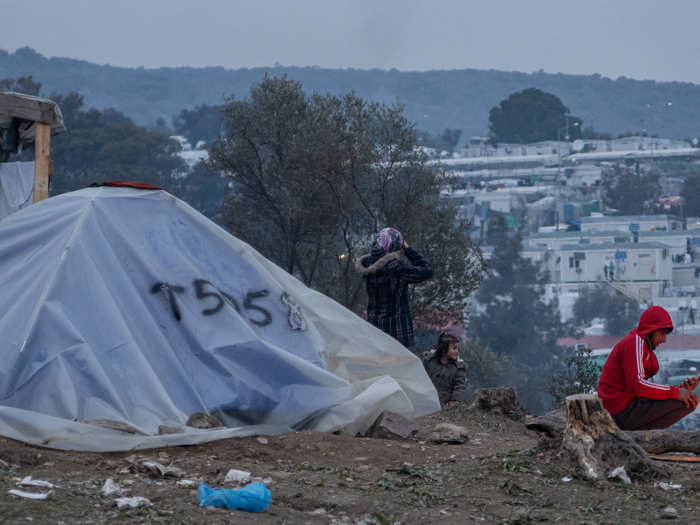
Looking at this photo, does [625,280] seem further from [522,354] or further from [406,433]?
[406,433]

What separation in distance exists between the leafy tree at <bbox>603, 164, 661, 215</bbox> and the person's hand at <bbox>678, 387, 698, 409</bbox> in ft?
230

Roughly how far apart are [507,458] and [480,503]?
84 centimetres

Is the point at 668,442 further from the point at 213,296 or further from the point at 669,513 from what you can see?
the point at 213,296

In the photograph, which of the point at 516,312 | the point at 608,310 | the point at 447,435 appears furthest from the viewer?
the point at 608,310

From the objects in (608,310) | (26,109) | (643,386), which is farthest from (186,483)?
(608,310)

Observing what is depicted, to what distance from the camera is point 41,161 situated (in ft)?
35.7

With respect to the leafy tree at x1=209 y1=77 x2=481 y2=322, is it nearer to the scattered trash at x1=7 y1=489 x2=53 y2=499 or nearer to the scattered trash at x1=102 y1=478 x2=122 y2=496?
the scattered trash at x1=102 y1=478 x2=122 y2=496

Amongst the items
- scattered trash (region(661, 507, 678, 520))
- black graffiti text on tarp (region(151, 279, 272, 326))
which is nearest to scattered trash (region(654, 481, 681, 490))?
scattered trash (region(661, 507, 678, 520))

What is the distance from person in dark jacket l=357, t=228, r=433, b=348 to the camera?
9773 mm

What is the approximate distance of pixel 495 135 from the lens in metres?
91.0

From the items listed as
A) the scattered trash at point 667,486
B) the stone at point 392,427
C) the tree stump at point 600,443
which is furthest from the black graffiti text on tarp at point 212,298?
the scattered trash at point 667,486

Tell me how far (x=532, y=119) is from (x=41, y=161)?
252 feet

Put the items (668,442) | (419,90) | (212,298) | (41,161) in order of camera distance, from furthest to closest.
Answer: (419,90), (41,161), (212,298), (668,442)

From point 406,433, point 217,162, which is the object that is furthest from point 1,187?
point 217,162
